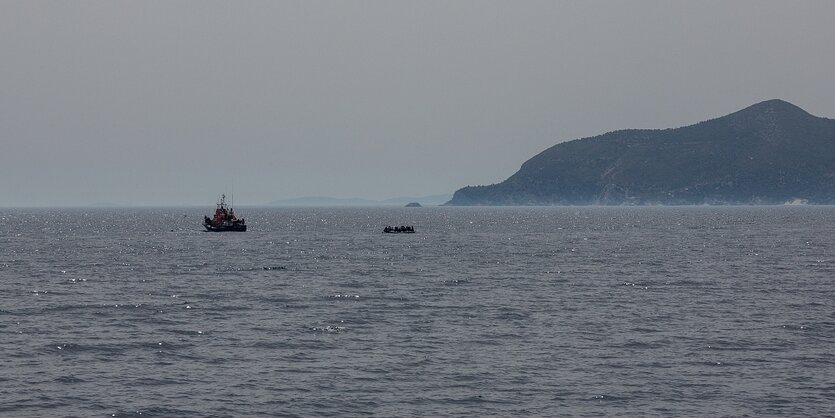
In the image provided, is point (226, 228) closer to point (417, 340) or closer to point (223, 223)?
point (223, 223)

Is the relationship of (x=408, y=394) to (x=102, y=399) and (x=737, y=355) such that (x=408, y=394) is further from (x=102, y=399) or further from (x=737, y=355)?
(x=737, y=355)

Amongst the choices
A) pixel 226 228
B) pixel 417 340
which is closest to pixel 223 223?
pixel 226 228

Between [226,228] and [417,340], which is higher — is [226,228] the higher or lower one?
the higher one

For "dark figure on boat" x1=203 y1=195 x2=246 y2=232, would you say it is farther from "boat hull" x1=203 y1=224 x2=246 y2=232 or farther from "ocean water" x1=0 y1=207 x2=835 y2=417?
"ocean water" x1=0 y1=207 x2=835 y2=417

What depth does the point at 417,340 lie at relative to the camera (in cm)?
4534

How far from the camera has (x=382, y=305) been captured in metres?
59.3

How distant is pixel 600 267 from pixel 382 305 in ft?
127

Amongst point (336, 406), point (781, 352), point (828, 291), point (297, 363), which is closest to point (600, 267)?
point (828, 291)

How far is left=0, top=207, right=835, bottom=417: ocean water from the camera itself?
33.4 meters

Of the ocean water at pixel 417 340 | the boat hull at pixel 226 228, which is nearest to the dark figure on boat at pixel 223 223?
the boat hull at pixel 226 228

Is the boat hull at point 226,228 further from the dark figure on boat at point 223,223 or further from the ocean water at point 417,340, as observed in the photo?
the ocean water at point 417,340

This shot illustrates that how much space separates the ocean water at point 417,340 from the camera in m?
33.4

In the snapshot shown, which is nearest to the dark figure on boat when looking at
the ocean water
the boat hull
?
the boat hull

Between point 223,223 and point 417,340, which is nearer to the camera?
point 417,340
